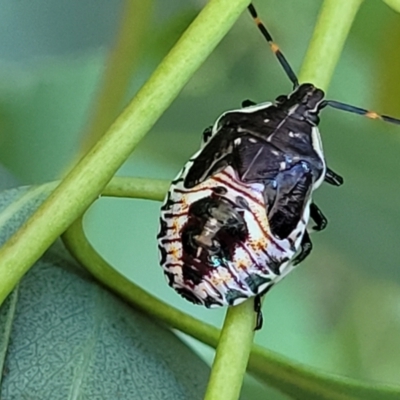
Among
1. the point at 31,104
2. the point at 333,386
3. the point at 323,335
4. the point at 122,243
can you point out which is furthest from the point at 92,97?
the point at 333,386

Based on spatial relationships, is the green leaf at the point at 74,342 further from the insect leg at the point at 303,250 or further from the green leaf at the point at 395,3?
the green leaf at the point at 395,3

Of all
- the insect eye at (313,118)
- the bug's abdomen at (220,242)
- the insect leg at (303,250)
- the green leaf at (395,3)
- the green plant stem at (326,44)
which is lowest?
the insect leg at (303,250)

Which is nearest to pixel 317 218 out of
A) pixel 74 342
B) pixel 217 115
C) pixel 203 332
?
pixel 203 332

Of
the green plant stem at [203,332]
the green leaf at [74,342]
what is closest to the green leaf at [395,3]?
the green plant stem at [203,332]

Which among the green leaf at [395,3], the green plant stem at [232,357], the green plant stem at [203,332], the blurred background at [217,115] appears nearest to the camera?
the green plant stem at [232,357]

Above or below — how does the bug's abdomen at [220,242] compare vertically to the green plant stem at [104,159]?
below

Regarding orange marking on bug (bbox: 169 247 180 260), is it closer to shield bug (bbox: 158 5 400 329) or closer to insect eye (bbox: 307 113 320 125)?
shield bug (bbox: 158 5 400 329)
